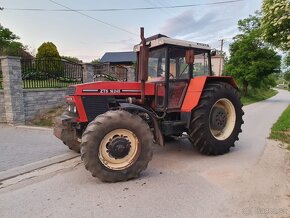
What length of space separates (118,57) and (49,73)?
35.2m

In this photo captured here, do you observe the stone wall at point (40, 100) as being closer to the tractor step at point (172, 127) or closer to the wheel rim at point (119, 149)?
the tractor step at point (172, 127)

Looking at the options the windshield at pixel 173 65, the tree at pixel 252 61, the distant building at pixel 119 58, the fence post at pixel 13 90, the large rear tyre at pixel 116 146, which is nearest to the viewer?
the large rear tyre at pixel 116 146

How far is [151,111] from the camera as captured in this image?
17.1 feet

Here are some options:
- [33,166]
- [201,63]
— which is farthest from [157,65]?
[33,166]

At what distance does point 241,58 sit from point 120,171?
2653 centimetres

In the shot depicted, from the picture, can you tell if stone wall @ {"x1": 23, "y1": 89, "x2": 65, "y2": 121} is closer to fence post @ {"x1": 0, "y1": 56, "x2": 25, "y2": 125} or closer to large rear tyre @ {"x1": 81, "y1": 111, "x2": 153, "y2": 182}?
fence post @ {"x1": 0, "y1": 56, "x2": 25, "y2": 125}

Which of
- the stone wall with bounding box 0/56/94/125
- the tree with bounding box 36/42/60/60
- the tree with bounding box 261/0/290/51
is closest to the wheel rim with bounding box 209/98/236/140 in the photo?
the tree with bounding box 261/0/290/51

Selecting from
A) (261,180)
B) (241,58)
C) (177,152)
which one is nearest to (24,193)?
(177,152)

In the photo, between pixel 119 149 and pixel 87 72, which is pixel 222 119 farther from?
pixel 87 72

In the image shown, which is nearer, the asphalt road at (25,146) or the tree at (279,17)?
the tree at (279,17)

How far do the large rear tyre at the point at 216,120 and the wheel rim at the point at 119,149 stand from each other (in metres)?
1.49

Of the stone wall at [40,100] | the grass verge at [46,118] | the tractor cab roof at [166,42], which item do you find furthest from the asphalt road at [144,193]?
the stone wall at [40,100]

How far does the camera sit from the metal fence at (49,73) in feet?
30.3

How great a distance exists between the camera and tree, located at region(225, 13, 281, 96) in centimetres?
2656
